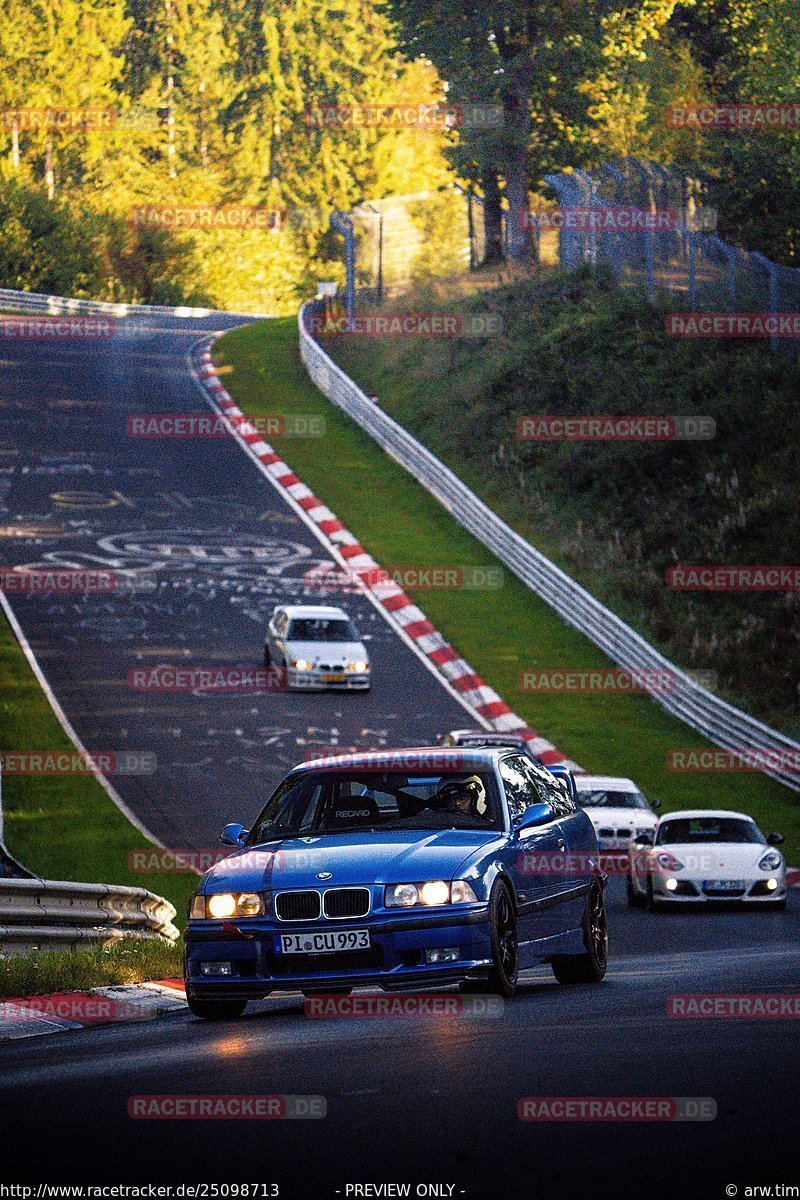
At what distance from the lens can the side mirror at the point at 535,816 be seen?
11.0 metres

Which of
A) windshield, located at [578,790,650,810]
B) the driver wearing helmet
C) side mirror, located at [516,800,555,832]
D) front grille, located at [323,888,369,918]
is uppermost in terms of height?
the driver wearing helmet

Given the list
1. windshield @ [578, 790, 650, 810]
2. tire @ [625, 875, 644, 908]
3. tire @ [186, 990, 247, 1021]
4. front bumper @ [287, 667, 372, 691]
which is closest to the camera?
tire @ [186, 990, 247, 1021]

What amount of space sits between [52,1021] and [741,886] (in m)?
10.5

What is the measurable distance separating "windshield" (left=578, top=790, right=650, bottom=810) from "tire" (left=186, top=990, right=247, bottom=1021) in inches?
537

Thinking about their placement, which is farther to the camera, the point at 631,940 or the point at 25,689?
the point at 25,689

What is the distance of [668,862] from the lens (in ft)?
65.0

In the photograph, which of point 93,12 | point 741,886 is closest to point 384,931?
point 741,886

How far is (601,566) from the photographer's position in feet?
128

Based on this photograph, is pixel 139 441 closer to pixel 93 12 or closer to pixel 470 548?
pixel 470 548

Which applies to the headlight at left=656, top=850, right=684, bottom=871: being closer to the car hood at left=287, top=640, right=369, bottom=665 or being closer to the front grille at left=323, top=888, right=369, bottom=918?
the front grille at left=323, top=888, right=369, bottom=918

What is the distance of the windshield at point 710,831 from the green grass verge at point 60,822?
5057mm

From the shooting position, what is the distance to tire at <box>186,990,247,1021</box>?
10430mm

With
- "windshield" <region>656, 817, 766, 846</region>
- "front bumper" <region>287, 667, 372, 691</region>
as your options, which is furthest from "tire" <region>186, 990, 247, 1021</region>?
"front bumper" <region>287, 667, 372, 691</region>

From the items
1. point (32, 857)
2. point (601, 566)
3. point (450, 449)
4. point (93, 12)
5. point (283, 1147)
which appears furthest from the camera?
point (93, 12)
